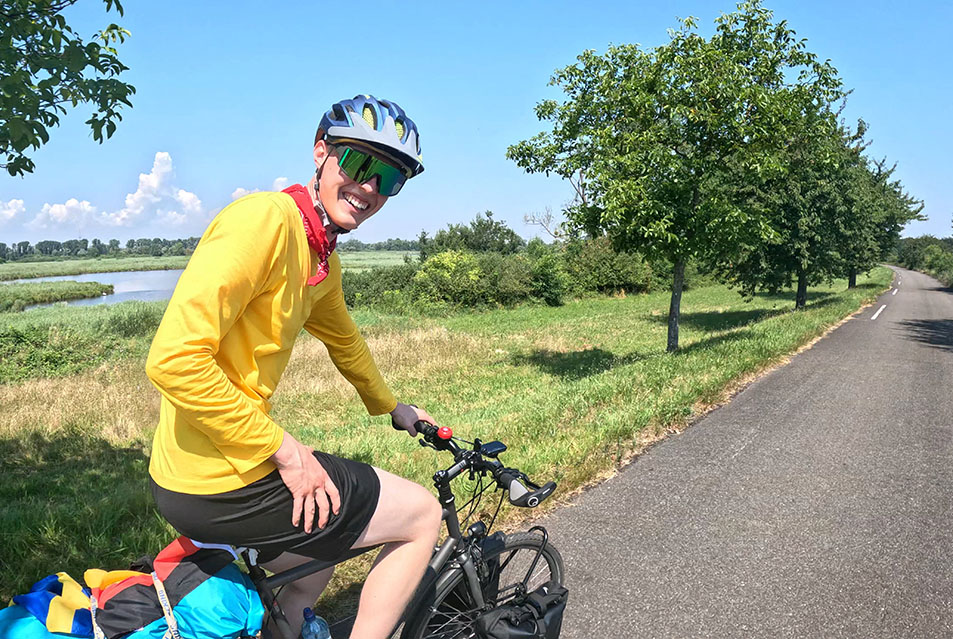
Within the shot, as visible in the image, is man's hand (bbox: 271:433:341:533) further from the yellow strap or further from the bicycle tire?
the bicycle tire

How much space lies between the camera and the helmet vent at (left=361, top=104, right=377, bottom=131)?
6.13 ft

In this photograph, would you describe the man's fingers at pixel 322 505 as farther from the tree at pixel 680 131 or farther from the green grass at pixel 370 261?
the green grass at pixel 370 261

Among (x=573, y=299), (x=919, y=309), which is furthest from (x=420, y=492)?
(x=573, y=299)

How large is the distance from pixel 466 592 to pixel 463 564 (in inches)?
6.7

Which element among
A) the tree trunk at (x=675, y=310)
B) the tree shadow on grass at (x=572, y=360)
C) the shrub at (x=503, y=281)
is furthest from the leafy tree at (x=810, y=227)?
the shrub at (x=503, y=281)

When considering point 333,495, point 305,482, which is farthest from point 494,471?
point 305,482

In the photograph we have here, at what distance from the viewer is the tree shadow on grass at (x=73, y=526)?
3535mm

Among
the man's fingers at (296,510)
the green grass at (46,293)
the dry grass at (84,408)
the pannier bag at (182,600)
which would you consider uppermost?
the man's fingers at (296,510)

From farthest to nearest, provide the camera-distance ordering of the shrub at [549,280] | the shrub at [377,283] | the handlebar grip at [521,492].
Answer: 1. the shrub at [377,283]
2. the shrub at [549,280]
3. the handlebar grip at [521,492]

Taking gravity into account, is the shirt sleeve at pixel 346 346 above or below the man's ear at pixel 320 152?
below

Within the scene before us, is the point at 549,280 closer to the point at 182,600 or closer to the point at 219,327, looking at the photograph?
the point at 182,600

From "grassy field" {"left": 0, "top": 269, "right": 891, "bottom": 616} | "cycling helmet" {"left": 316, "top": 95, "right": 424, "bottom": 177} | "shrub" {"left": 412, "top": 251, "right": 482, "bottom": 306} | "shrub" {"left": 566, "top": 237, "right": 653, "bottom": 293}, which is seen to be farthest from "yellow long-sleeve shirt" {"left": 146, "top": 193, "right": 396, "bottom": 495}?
"shrub" {"left": 566, "top": 237, "right": 653, "bottom": 293}

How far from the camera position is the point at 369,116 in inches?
74.2

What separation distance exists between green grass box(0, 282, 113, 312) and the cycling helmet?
175 ft
